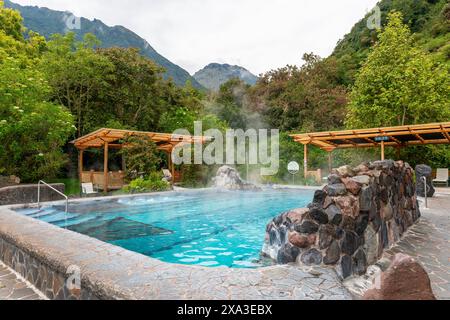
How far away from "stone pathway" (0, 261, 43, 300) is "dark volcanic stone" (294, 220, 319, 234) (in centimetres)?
289

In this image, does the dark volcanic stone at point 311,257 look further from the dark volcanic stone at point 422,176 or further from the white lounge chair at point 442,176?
the white lounge chair at point 442,176

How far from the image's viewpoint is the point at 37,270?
10.2ft

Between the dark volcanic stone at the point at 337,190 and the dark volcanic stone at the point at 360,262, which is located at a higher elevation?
the dark volcanic stone at the point at 337,190

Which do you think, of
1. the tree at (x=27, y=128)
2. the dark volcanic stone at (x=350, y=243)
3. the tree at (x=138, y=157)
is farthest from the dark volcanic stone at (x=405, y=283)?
the tree at (x=138, y=157)

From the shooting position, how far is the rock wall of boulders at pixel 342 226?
3.11 metres

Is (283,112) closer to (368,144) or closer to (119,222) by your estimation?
(368,144)

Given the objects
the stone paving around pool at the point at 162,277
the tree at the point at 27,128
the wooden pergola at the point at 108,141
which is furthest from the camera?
the wooden pergola at the point at 108,141

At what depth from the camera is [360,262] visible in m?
3.31

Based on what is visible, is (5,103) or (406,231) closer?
(406,231)

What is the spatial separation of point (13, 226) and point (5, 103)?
26.1ft

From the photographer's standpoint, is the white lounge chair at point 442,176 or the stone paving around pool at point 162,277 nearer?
the stone paving around pool at point 162,277

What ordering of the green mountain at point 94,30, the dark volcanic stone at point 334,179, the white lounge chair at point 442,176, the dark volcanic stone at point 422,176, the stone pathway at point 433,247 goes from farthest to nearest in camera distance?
the green mountain at point 94,30, the white lounge chair at point 442,176, the dark volcanic stone at point 422,176, the dark volcanic stone at point 334,179, the stone pathway at point 433,247

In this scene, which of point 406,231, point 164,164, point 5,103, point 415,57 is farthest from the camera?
point 164,164

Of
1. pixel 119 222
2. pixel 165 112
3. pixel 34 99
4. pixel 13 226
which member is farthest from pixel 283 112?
pixel 13 226
